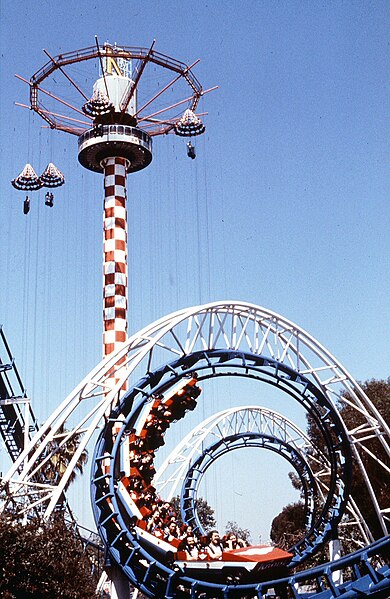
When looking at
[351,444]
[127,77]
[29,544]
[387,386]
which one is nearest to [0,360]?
[29,544]

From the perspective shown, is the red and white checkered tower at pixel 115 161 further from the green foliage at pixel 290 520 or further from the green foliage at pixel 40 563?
the green foliage at pixel 290 520

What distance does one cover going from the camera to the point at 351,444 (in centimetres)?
3153

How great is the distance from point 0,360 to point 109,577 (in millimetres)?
10902

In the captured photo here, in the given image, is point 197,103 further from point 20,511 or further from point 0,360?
point 20,511

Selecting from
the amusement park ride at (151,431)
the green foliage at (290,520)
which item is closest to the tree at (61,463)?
the amusement park ride at (151,431)

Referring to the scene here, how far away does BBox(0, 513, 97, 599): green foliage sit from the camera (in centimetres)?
1922

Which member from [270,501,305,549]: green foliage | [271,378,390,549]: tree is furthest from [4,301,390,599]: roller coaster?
[270,501,305,549]: green foliage

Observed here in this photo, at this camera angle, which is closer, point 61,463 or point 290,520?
point 61,463

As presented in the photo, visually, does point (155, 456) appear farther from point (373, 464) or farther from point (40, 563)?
point (373, 464)

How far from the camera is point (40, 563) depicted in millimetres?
19922

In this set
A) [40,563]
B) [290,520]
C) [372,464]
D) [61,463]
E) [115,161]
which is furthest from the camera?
[290,520]

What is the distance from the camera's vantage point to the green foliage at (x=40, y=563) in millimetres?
19219

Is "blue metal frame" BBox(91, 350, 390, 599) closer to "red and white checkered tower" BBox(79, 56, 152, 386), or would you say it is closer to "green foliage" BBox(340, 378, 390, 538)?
"red and white checkered tower" BBox(79, 56, 152, 386)

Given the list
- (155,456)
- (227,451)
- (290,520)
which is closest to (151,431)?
(155,456)
